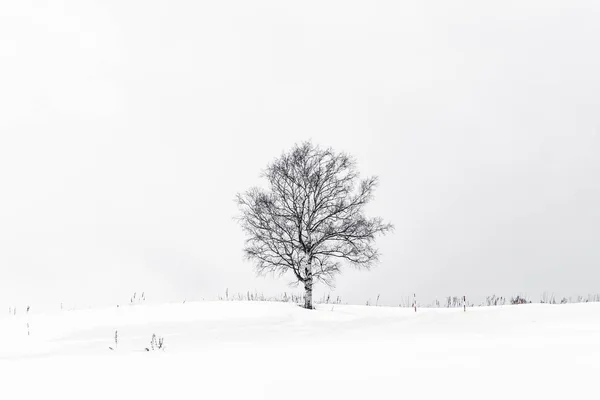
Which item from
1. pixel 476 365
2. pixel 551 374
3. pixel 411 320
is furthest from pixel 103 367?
pixel 411 320

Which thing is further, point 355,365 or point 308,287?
point 308,287

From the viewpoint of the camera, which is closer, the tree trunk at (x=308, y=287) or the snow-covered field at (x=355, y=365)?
the snow-covered field at (x=355, y=365)

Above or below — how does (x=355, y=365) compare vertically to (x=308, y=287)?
below

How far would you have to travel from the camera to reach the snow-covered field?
22.4 feet

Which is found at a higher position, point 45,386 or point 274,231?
point 274,231

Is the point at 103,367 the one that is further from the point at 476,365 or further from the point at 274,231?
the point at 274,231

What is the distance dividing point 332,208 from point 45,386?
17.7m

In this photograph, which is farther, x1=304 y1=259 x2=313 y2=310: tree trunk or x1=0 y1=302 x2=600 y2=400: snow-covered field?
x1=304 y1=259 x2=313 y2=310: tree trunk

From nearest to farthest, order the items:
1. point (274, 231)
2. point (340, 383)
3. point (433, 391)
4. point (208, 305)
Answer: point (433, 391), point (340, 383), point (208, 305), point (274, 231)

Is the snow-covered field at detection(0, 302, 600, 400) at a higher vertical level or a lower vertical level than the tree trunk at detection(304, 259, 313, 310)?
lower

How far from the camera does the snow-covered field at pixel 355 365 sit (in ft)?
22.4

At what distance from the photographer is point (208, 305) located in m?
21.7

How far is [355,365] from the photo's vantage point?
8.35m

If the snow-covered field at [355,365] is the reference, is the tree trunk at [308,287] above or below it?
above
